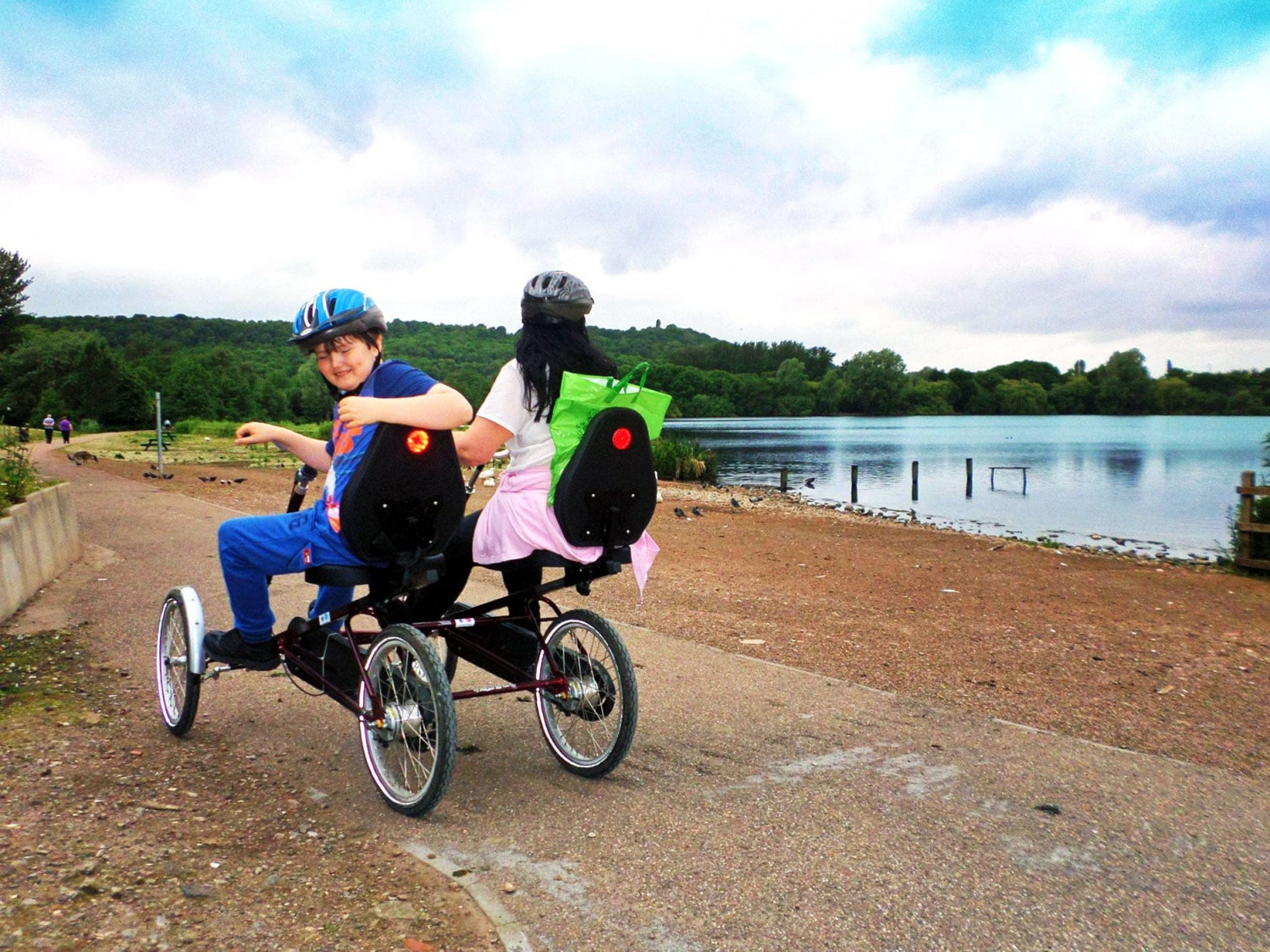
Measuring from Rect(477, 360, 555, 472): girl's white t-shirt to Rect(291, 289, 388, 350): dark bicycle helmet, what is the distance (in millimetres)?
492

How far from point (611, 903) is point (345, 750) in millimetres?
1803

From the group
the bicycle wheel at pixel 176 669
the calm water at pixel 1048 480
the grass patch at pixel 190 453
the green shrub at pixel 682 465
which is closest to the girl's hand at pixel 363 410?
the bicycle wheel at pixel 176 669

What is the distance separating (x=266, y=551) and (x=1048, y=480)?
5241 centimetres

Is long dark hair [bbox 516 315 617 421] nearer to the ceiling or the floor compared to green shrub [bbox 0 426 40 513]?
nearer to the ceiling

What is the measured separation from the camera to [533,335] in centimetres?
371

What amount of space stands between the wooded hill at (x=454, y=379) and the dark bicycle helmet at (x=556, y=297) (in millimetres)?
183

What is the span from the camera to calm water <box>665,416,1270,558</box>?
29.1 meters

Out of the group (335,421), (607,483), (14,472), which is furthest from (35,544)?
(607,483)

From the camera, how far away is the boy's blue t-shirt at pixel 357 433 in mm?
3488

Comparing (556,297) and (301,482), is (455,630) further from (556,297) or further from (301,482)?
(556,297)

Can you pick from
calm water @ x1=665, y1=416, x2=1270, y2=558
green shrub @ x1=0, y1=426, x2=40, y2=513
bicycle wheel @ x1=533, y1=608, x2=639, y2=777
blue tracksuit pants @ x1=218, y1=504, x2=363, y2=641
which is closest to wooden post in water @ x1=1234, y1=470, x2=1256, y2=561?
calm water @ x1=665, y1=416, x2=1270, y2=558

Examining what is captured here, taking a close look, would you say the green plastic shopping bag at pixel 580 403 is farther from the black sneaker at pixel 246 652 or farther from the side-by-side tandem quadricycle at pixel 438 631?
the black sneaker at pixel 246 652

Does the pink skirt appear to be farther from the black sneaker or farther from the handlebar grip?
the black sneaker

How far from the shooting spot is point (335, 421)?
3.56 m
